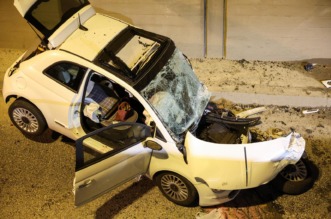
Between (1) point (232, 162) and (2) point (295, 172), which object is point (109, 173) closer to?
(1) point (232, 162)

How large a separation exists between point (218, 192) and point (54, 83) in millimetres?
2724

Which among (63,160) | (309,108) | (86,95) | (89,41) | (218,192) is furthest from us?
(309,108)

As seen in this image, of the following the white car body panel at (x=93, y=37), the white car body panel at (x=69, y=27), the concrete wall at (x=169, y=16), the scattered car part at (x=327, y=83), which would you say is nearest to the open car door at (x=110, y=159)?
the white car body panel at (x=93, y=37)

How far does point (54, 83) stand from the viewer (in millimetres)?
5316

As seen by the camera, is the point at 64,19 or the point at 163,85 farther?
the point at 64,19

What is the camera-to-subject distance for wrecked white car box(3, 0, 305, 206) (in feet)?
→ 15.4

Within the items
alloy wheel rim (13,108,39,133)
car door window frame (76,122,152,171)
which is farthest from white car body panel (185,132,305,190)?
alloy wheel rim (13,108,39,133)

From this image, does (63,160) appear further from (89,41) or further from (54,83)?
(89,41)

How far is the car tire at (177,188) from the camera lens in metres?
4.97

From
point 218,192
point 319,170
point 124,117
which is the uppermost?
point 124,117

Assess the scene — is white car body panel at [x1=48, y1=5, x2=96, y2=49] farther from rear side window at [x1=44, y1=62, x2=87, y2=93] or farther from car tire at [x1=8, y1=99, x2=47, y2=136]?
car tire at [x1=8, y1=99, x2=47, y2=136]

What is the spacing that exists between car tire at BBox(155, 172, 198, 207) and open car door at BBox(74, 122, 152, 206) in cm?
33

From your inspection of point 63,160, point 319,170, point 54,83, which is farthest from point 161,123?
point 319,170

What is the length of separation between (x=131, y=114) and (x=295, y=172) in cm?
252
